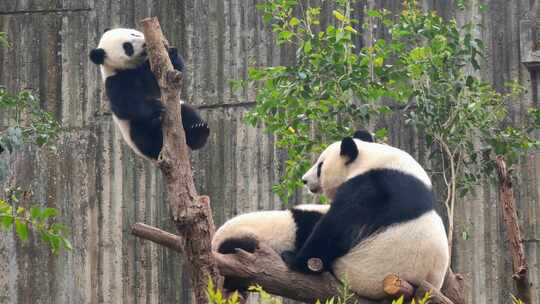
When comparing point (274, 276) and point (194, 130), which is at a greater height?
point (194, 130)

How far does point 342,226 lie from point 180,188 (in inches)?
Result: 35.6

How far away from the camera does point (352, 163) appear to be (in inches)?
246

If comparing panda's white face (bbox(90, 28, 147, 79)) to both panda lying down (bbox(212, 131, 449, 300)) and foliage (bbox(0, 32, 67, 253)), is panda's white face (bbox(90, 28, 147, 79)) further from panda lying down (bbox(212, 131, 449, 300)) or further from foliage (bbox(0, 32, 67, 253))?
panda lying down (bbox(212, 131, 449, 300))

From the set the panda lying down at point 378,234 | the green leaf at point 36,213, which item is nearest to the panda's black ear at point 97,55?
A: the panda lying down at point 378,234

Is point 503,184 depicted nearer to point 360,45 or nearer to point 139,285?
point 360,45

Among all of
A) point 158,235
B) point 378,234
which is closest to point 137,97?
point 158,235

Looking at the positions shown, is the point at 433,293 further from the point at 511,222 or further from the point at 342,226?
the point at 511,222

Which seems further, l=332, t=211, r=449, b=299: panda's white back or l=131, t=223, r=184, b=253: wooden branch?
l=332, t=211, r=449, b=299: panda's white back

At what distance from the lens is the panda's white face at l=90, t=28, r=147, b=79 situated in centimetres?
759

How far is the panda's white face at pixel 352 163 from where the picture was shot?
6.08 m

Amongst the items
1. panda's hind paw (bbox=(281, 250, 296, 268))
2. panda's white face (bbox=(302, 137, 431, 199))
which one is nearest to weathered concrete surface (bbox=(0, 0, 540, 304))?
panda's white face (bbox=(302, 137, 431, 199))

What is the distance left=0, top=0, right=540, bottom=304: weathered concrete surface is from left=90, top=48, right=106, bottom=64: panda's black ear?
2.06 m

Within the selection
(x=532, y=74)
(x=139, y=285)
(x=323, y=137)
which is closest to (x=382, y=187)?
(x=323, y=137)

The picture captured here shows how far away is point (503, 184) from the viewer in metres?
6.81
